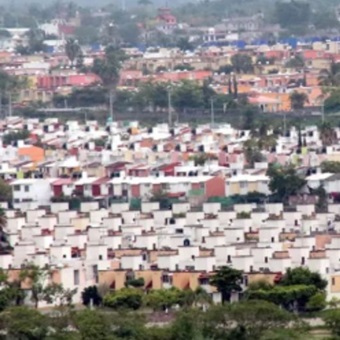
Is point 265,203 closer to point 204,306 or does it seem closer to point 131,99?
point 204,306

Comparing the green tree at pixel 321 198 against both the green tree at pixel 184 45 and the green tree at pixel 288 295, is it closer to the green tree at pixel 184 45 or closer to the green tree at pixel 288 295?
the green tree at pixel 288 295

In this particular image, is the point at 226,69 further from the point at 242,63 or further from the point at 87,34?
the point at 87,34

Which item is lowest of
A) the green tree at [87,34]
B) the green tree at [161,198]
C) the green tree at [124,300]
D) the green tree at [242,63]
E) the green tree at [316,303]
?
the green tree at [316,303]

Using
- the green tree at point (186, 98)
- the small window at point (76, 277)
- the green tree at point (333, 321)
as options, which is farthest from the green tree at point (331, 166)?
the green tree at point (186, 98)

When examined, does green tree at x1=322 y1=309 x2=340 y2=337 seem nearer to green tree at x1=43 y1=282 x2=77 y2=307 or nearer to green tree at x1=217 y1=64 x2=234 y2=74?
green tree at x1=43 y1=282 x2=77 y2=307

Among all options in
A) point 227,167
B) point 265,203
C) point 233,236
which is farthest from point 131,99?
point 233,236

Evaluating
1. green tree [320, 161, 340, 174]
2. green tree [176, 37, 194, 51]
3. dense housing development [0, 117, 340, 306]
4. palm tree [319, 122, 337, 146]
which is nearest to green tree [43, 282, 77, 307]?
dense housing development [0, 117, 340, 306]
